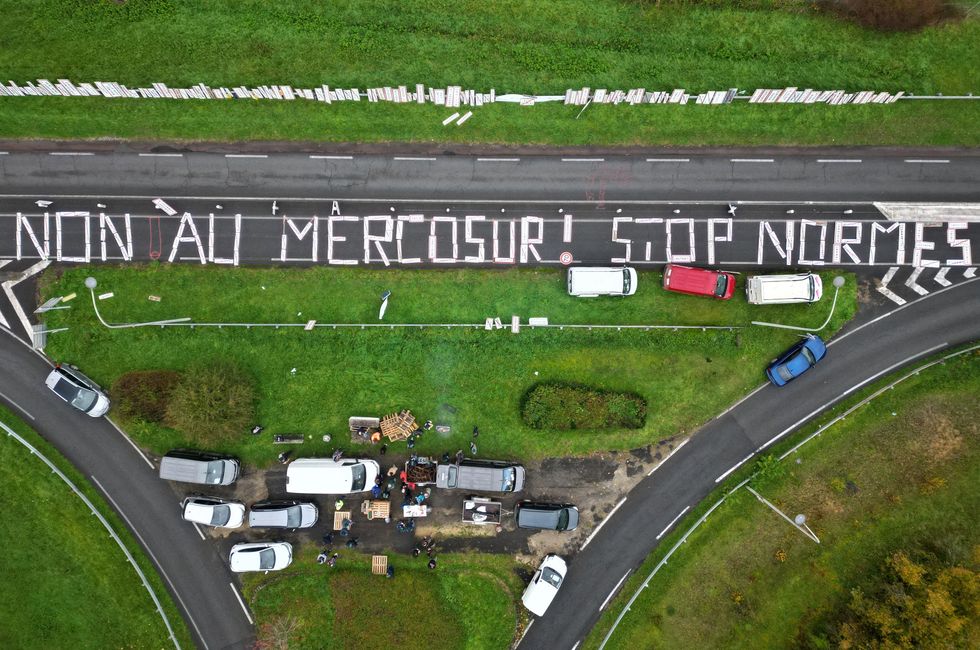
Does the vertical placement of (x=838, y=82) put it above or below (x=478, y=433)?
above

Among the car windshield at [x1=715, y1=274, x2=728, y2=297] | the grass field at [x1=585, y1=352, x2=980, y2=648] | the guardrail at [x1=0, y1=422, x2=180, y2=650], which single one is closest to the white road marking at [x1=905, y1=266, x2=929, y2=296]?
the grass field at [x1=585, y1=352, x2=980, y2=648]

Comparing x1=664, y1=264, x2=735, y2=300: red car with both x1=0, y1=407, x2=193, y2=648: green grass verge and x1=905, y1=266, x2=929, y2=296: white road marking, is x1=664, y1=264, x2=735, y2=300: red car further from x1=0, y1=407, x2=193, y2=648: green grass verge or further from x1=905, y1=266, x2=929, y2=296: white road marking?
x1=0, y1=407, x2=193, y2=648: green grass verge

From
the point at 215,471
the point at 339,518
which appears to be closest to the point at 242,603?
the point at 339,518

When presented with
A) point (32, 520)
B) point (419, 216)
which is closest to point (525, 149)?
point (419, 216)

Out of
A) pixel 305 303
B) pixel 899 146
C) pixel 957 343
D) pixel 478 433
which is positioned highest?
pixel 899 146

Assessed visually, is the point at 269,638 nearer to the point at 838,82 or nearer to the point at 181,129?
the point at 181,129

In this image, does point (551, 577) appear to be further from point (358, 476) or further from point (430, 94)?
point (430, 94)
